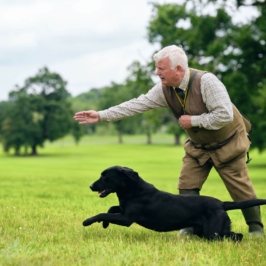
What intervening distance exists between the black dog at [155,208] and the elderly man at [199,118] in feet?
2.06

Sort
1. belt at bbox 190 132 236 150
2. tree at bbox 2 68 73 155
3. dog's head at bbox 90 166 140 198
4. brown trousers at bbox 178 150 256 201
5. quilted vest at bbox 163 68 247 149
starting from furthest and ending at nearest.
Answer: tree at bbox 2 68 73 155
brown trousers at bbox 178 150 256 201
belt at bbox 190 132 236 150
quilted vest at bbox 163 68 247 149
dog's head at bbox 90 166 140 198

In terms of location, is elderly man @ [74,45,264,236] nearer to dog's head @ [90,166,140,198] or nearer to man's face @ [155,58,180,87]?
man's face @ [155,58,180,87]

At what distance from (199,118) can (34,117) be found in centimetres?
7107

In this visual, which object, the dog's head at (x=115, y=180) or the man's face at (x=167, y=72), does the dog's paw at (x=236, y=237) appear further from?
the man's face at (x=167, y=72)

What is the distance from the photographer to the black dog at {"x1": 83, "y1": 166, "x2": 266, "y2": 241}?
5828 mm

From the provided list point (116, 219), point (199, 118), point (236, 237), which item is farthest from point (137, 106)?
point (236, 237)

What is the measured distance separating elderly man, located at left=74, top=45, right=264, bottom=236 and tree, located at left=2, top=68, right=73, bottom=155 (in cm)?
6715

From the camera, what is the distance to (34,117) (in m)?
75.5

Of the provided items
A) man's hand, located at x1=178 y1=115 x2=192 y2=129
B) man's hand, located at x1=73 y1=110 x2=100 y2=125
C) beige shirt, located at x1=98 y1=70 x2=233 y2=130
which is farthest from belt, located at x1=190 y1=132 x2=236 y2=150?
man's hand, located at x1=73 y1=110 x2=100 y2=125

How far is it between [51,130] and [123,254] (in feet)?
232

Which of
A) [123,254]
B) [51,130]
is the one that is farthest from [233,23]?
[51,130]

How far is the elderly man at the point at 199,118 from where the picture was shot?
5.90 meters

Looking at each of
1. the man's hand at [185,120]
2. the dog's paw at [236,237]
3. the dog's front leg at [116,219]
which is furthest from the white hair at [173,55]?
the dog's paw at [236,237]

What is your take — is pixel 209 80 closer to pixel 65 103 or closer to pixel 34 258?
pixel 34 258
